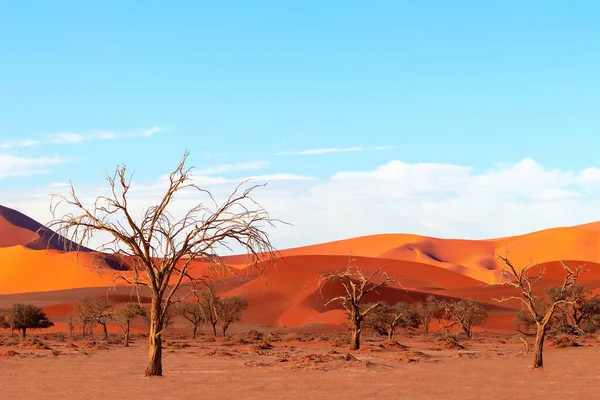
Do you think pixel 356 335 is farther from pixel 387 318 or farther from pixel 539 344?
pixel 387 318

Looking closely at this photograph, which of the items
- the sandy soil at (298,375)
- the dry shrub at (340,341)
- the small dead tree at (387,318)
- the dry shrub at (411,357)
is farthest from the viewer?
the small dead tree at (387,318)

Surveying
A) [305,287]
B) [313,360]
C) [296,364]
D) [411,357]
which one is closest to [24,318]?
[305,287]

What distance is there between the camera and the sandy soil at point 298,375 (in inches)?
906

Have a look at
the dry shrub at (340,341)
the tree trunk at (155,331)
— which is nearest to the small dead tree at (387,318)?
the dry shrub at (340,341)

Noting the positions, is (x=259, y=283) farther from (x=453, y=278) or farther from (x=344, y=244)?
(x=344, y=244)

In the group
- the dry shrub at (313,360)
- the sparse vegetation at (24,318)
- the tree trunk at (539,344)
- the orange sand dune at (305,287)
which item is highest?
the orange sand dune at (305,287)

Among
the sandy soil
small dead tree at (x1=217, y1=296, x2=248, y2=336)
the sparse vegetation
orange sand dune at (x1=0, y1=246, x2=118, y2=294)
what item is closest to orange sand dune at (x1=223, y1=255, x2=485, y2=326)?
small dead tree at (x1=217, y1=296, x2=248, y2=336)

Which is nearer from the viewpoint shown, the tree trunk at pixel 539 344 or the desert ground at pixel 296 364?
the desert ground at pixel 296 364

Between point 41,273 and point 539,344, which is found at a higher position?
point 41,273

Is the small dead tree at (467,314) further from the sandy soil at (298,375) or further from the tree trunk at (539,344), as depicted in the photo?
the tree trunk at (539,344)

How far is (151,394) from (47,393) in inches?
125

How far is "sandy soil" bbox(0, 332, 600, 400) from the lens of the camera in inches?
906

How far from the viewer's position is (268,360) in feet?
117

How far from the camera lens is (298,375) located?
28.7 metres
